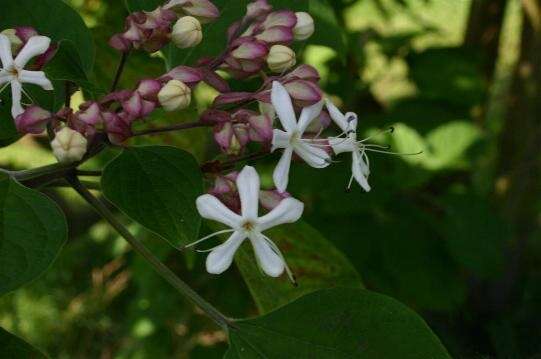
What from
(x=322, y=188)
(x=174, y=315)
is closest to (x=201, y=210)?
(x=322, y=188)

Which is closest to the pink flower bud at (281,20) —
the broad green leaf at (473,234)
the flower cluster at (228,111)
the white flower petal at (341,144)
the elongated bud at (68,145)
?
the flower cluster at (228,111)

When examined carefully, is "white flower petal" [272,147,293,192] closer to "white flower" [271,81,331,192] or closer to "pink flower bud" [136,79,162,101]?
"white flower" [271,81,331,192]

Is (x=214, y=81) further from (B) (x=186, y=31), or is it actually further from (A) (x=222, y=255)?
(A) (x=222, y=255)

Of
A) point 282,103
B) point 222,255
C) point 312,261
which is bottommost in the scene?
point 312,261

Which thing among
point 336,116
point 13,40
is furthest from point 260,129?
point 13,40

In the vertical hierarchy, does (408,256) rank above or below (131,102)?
below

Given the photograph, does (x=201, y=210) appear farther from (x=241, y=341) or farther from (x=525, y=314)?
(x=525, y=314)
